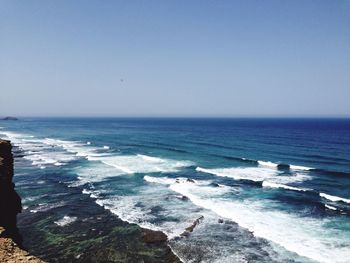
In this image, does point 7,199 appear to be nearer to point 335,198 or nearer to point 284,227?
point 284,227

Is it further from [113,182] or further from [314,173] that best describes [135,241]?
[314,173]

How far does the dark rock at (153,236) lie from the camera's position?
24237mm

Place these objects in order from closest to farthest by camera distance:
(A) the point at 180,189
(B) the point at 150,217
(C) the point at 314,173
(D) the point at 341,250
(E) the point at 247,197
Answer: (D) the point at 341,250 < (B) the point at 150,217 < (E) the point at 247,197 < (A) the point at 180,189 < (C) the point at 314,173

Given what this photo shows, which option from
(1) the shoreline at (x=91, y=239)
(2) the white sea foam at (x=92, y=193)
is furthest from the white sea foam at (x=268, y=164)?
(1) the shoreline at (x=91, y=239)

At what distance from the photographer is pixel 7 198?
19.5 metres

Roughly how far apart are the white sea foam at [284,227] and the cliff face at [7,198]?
1702 centimetres

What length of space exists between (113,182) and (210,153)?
94.4 feet

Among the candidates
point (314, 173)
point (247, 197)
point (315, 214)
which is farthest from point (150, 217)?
point (314, 173)

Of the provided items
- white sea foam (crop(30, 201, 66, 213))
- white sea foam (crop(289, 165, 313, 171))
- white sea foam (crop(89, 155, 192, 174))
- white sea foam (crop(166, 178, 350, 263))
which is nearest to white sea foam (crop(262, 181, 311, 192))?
white sea foam (crop(166, 178, 350, 263))

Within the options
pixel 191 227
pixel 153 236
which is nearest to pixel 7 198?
pixel 153 236

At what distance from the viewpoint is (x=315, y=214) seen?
29.5 metres

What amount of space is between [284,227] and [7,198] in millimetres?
20615

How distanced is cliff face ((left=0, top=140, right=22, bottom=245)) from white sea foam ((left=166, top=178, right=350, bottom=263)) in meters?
17.0

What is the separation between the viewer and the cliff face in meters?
18.3
